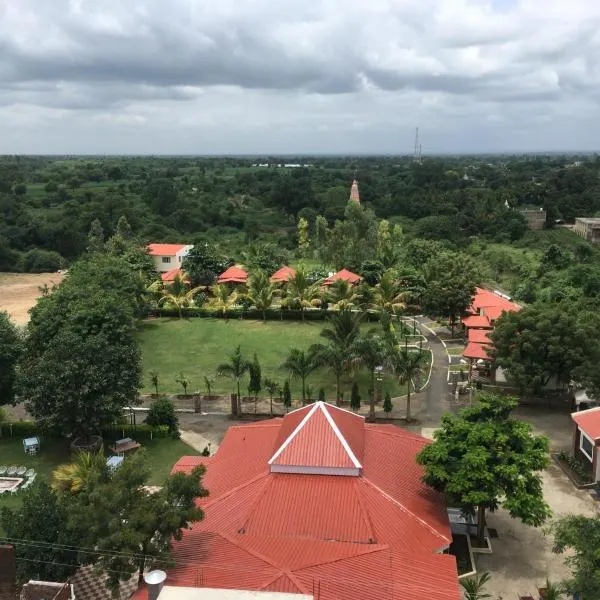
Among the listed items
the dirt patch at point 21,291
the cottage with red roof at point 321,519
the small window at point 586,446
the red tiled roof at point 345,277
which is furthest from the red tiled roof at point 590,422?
the dirt patch at point 21,291

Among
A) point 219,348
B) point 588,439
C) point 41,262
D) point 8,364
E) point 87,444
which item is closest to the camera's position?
point 588,439

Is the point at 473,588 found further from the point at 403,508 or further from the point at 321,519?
the point at 321,519

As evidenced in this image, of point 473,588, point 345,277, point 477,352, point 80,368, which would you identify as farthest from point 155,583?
point 345,277

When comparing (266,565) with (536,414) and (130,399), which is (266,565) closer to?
(130,399)

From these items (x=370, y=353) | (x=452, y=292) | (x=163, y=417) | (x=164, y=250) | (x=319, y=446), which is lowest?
(x=163, y=417)

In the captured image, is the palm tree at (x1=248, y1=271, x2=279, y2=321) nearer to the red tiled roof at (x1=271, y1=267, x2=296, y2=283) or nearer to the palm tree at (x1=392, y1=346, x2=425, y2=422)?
the red tiled roof at (x1=271, y1=267, x2=296, y2=283)

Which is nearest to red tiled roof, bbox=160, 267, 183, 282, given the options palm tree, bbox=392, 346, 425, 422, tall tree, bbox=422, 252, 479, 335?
tall tree, bbox=422, 252, 479, 335

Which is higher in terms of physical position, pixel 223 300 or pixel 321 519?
pixel 321 519
